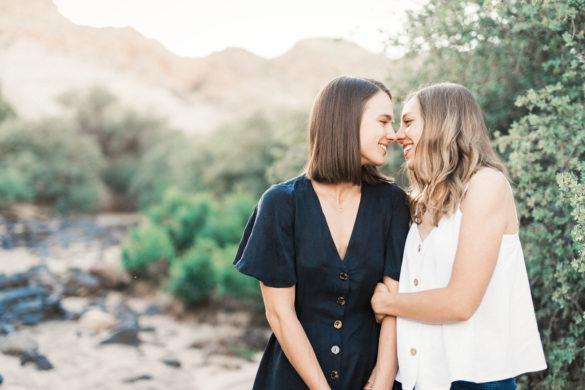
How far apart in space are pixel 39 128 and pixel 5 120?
141 cm

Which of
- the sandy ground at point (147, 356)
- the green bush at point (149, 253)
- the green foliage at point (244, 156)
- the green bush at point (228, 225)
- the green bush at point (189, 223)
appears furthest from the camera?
the green foliage at point (244, 156)

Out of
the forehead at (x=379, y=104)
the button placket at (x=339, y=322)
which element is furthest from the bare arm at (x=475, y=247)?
the forehead at (x=379, y=104)

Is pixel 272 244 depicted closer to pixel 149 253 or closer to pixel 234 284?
pixel 234 284

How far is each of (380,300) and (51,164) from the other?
18792 millimetres

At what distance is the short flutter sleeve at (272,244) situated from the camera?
71.7 inches

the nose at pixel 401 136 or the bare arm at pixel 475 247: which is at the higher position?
the nose at pixel 401 136

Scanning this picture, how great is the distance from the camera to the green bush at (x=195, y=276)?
751 centimetres

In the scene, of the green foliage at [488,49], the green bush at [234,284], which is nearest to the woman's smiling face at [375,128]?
the green foliage at [488,49]

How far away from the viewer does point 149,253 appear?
28.7 feet

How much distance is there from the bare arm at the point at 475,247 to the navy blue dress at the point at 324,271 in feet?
1.02

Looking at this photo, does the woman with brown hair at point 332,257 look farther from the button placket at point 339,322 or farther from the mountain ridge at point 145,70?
the mountain ridge at point 145,70

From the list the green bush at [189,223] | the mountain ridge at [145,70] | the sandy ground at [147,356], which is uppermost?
the mountain ridge at [145,70]

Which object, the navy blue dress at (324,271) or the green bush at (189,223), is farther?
the green bush at (189,223)

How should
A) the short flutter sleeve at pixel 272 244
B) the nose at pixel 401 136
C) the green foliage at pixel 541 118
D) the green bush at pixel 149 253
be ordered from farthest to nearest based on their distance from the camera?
the green bush at pixel 149 253 → the green foliage at pixel 541 118 → the nose at pixel 401 136 → the short flutter sleeve at pixel 272 244
